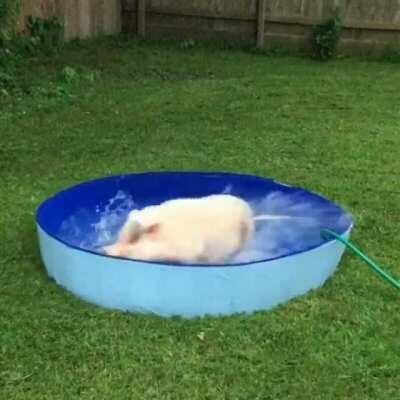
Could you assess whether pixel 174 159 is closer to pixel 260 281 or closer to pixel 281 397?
pixel 260 281

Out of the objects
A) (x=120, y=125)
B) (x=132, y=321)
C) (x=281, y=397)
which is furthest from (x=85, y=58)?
(x=281, y=397)

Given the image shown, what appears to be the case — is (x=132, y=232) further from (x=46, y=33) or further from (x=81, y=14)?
(x=81, y=14)

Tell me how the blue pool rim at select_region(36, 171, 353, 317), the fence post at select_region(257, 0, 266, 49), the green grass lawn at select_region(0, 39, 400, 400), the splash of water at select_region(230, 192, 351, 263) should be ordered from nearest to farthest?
the green grass lawn at select_region(0, 39, 400, 400)
the blue pool rim at select_region(36, 171, 353, 317)
the splash of water at select_region(230, 192, 351, 263)
the fence post at select_region(257, 0, 266, 49)

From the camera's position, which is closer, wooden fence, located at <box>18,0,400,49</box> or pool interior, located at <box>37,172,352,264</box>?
pool interior, located at <box>37,172,352,264</box>

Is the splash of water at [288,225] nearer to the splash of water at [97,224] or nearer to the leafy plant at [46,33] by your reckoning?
the splash of water at [97,224]

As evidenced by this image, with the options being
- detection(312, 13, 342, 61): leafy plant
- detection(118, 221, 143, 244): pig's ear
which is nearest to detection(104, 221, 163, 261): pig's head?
detection(118, 221, 143, 244): pig's ear

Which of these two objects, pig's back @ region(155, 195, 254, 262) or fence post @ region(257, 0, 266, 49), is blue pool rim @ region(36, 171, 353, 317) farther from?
fence post @ region(257, 0, 266, 49)

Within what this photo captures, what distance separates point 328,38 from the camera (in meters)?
9.38

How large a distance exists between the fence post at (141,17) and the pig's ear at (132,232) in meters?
7.23

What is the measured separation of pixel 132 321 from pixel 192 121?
3498mm

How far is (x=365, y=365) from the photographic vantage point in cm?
284

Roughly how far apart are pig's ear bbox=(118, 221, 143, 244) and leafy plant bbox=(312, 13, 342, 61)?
21.1 ft

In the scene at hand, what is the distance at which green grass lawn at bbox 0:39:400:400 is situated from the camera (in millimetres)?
2770

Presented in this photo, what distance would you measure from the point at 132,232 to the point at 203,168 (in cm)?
174
